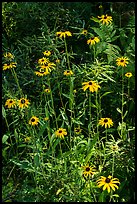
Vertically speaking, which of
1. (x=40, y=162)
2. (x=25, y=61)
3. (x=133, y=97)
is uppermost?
(x=25, y=61)

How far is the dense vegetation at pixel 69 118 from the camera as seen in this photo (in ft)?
5.87

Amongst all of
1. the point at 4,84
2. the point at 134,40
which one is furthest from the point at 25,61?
the point at 134,40

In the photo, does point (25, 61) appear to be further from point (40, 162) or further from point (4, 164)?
point (40, 162)

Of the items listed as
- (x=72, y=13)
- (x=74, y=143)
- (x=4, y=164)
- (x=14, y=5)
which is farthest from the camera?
(x=14, y=5)

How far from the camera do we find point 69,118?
89.5 inches

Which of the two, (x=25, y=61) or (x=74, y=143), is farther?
(x=25, y=61)

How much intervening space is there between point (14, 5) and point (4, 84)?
37.1 inches

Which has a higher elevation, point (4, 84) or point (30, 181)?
point (4, 84)

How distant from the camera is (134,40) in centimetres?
229

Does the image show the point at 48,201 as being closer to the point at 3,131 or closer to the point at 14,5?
the point at 3,131

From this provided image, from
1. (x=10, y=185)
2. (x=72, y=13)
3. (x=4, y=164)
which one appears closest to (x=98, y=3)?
(x=72, y=13)

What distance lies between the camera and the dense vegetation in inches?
70.4

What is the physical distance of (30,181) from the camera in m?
1.87

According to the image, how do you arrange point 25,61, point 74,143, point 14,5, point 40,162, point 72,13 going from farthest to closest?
point 14,5 → point 72,13 → point 25,61 → point 74,143 → point 40,162
